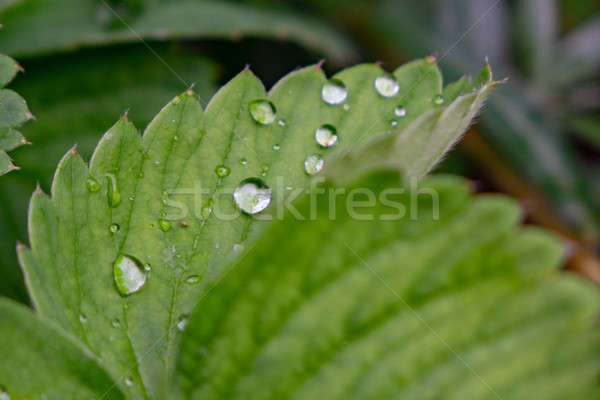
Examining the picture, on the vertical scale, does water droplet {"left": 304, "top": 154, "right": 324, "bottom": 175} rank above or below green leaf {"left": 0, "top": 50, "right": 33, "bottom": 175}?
below

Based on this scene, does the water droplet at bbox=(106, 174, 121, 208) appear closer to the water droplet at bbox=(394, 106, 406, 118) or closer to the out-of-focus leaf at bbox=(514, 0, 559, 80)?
the water droplet at bbox=(394, 106, 406, 118)

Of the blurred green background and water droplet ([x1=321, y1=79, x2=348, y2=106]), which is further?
the blurred green background

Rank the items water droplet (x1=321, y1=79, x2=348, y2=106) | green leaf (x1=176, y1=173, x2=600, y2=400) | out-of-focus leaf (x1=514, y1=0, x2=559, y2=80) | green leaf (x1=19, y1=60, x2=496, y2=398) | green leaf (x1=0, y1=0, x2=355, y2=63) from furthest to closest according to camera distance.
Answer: out-of-focus leaf (x1=514, y1=0, x2=559, y2=80) < green leaf (x1=0, y1=0, x2=355, y2=63) < water droplet (x1=321, y1=79, x2=348, y2=106) < green leaf (x1=19, y1=60, x2=496, y2=398) < green leaf (x1=176, y1=173, x2=600, y2=400)

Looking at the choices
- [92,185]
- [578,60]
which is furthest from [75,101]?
[578,60]

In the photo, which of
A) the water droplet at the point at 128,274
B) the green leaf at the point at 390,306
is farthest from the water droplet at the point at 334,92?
the water droplet at the point at 128,274

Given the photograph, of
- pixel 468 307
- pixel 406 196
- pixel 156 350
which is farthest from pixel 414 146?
pixel 156 350

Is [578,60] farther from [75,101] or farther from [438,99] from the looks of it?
[75,101]

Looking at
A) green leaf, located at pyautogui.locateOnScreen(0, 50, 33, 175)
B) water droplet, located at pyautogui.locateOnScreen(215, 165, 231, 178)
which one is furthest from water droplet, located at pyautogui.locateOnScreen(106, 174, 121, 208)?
green leaf, located at pyautogui.locateOnScreen(0, 50, 33, 175)
